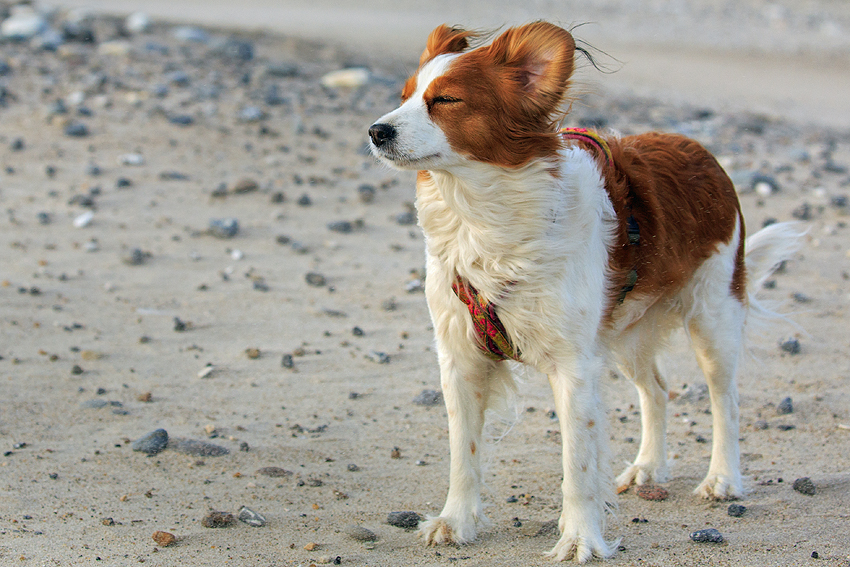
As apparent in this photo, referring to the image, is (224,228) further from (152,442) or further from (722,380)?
(722,380)

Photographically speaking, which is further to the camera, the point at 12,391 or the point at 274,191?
the point at 274,191

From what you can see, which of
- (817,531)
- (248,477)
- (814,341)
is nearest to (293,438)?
(248,477)

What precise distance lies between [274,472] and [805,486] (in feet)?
8.70

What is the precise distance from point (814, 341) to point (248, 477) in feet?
13.8

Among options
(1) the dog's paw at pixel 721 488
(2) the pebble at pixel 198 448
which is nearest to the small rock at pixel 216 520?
(2) the pebble at pixel 198 448

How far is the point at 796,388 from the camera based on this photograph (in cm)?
531

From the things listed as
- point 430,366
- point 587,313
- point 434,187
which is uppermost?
point 434,187

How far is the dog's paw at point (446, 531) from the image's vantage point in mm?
3666

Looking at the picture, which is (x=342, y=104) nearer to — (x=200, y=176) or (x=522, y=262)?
(x=200, y=176)

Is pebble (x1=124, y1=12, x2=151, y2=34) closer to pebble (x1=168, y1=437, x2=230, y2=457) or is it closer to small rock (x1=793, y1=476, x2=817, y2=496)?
pebble (x1=168, y1=437, x2=230, y2=457)

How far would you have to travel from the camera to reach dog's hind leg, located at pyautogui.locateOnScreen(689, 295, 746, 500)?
414 centimetres

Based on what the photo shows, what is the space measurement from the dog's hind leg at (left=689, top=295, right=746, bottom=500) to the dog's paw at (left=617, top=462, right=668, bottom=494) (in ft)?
0.70

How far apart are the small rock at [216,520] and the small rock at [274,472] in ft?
1.62

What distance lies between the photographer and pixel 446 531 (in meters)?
3.68
